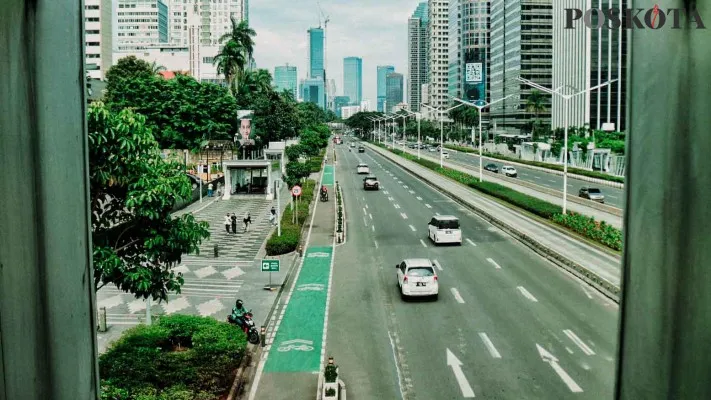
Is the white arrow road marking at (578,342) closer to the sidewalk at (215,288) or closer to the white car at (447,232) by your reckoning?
the sidewalk at (215,288)

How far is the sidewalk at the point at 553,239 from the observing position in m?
26.0

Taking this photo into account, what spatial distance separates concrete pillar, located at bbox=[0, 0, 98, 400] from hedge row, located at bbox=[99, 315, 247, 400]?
8843 mm

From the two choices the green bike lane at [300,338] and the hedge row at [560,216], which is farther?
the hedge row at [560,216]

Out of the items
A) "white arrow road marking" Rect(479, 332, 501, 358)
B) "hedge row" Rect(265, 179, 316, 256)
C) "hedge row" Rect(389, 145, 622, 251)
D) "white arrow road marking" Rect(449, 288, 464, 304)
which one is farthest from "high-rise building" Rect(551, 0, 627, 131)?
"white arrow road marking" Rect(479, 332, 501, 358)

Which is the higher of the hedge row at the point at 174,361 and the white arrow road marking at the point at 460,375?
the hedge row at the point at 174,361

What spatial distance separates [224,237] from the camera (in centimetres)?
3756

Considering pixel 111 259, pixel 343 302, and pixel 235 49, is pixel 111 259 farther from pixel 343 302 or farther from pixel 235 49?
pixel 235 49

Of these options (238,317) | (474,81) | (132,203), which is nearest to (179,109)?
(238,317)

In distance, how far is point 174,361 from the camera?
14.0m

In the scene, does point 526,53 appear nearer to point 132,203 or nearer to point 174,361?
point 174,361

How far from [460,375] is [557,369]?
230 centimetres

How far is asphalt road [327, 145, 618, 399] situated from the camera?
47.4ft

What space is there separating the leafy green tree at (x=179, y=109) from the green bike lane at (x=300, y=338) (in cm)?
4916

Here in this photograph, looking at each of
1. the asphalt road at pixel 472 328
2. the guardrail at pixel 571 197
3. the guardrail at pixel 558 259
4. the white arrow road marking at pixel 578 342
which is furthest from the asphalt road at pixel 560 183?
the white arrow road marking at pixel 578 342
